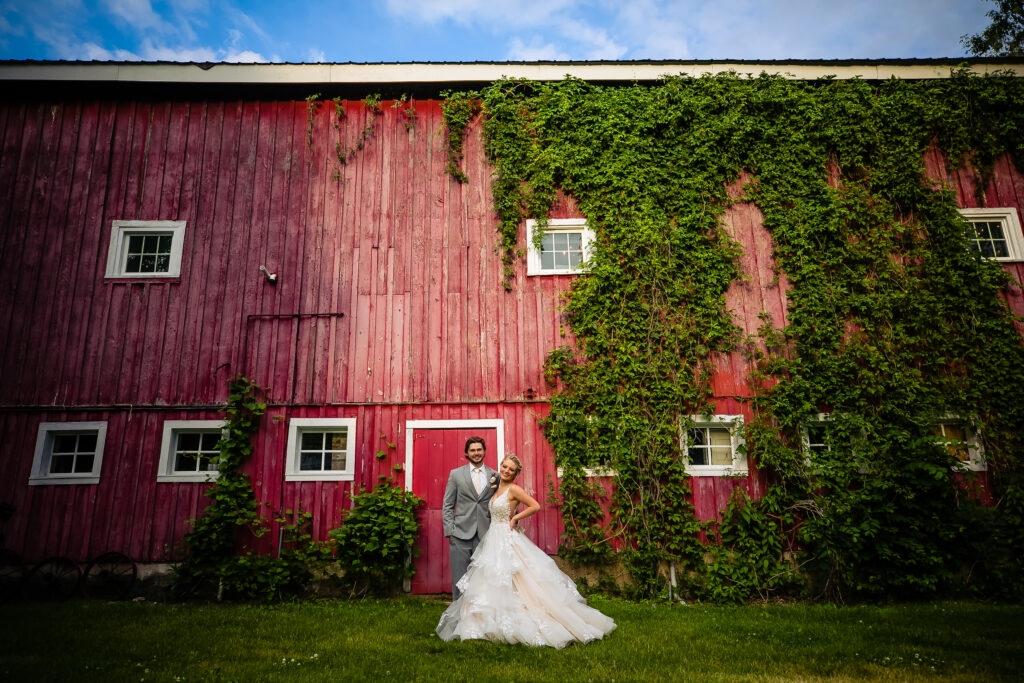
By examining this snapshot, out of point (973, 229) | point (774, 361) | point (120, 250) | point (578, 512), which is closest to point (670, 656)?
point (578, 512)

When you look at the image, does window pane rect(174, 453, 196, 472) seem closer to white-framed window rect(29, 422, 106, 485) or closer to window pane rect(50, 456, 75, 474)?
white-framed window rect(29, 422, 106, 485)

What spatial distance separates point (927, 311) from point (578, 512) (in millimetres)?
6456

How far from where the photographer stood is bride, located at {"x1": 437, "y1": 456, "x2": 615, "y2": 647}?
5.63 m

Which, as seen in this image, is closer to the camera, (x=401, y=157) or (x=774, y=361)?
(x=774, y=361)

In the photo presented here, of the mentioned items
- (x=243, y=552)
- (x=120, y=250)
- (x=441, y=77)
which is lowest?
(x=243, y=552)

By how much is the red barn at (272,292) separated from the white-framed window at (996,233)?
47 mm

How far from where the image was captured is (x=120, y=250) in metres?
10.1

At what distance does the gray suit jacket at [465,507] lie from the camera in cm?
702

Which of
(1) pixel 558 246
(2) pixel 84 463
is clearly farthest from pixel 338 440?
(1) pixel 558 246

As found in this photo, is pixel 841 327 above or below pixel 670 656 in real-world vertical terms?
above

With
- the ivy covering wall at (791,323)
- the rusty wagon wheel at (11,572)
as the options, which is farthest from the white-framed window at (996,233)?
the rusty wagon wheel at (11,572)

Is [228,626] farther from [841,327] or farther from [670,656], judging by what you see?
[841,327]

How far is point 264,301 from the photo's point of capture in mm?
9859

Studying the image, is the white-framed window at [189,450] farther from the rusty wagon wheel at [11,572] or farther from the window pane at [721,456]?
the window pane at [721,456]
